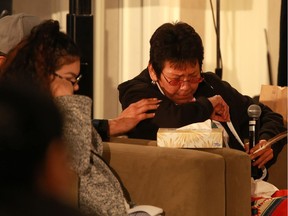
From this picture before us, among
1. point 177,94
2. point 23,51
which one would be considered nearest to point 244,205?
point 177,94

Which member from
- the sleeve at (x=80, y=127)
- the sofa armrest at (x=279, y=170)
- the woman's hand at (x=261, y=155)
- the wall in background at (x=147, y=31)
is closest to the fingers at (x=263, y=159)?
the woman's hand at (x=261, y=155)

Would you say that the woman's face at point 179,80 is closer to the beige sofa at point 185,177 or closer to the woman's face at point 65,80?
the beige sofa at point 185,177

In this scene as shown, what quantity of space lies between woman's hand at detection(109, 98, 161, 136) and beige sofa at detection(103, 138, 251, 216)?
0.22m

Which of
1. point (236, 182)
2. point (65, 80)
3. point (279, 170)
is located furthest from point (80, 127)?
point (279, 170)

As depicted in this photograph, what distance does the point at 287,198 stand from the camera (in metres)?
2.22

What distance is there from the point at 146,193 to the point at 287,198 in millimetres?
487

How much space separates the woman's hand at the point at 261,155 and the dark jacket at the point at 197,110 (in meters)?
0.06

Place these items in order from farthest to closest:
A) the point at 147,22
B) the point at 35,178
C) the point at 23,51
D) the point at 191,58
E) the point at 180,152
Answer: the point at 147,22, the point at 191,58, the point at 180,152, the point at 23,51, the point at 35,178

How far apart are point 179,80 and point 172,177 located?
0.56 metres

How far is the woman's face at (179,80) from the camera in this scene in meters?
2.44

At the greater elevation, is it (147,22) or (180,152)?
(147,22)

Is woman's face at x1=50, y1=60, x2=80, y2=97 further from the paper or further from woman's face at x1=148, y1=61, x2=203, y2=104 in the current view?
woman's face at x1=148, y1=61, x2=203, y2=104

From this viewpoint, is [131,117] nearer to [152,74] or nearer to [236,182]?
[152,74]

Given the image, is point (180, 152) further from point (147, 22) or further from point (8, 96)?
point (147, 22)
